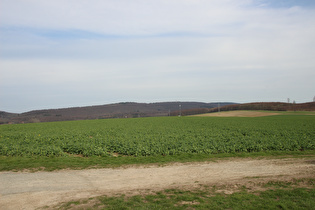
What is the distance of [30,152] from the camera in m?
18.0

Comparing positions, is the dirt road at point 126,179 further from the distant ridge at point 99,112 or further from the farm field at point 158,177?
the distant ridge at point 99,112

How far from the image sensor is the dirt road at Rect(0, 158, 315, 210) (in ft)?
30.1

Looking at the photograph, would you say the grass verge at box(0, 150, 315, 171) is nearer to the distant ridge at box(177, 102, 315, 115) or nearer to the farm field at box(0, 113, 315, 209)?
the farm field at box(0, 113, 315, 209)

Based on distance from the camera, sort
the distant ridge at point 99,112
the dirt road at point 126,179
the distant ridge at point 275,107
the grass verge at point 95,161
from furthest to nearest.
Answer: the distant ridge at point 99,112
the distant ridge at point 275,107
the grass verge at point 95,161
the dirt road at point 126,179

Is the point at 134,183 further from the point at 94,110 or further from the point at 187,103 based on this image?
the point at 187,103

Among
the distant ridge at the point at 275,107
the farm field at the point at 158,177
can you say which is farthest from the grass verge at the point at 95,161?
the distant ridge at the point at 275,107

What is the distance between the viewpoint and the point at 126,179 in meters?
11.4

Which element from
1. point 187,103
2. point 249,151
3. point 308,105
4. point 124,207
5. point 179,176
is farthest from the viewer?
point 187,103

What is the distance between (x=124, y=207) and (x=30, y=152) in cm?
1317

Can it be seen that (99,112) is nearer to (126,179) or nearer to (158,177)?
(126,179)

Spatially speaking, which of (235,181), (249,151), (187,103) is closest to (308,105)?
(187,103)

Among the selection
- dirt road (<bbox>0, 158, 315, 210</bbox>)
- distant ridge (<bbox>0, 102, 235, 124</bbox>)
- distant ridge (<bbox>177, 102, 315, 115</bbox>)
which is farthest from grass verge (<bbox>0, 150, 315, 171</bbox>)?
distant ridge (<bbox>177, 102, 315, 115</bbox>)

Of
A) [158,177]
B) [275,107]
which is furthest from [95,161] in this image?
[275,107]

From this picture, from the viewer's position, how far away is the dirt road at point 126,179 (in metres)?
9.16
